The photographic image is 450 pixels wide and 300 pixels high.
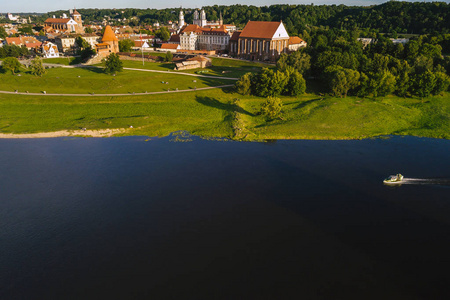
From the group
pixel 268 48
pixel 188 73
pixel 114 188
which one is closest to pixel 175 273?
pixel 114 188

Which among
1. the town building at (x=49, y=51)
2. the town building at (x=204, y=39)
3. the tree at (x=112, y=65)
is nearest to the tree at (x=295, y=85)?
the tree at (x=112, y=65)

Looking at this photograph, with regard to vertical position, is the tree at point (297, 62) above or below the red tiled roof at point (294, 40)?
below

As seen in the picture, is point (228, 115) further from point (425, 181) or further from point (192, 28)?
point (192, 28)

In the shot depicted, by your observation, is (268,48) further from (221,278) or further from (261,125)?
(221,278)

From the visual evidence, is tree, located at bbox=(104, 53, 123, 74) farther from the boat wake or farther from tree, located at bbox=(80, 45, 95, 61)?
the boat wake

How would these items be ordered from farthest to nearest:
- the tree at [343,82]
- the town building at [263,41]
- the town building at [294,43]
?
the town building at [294,43] < the town building at [263,41] < the tree at [343,82]

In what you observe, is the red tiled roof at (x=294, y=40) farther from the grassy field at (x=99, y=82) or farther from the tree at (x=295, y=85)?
the tree at (x=295, y=85)
